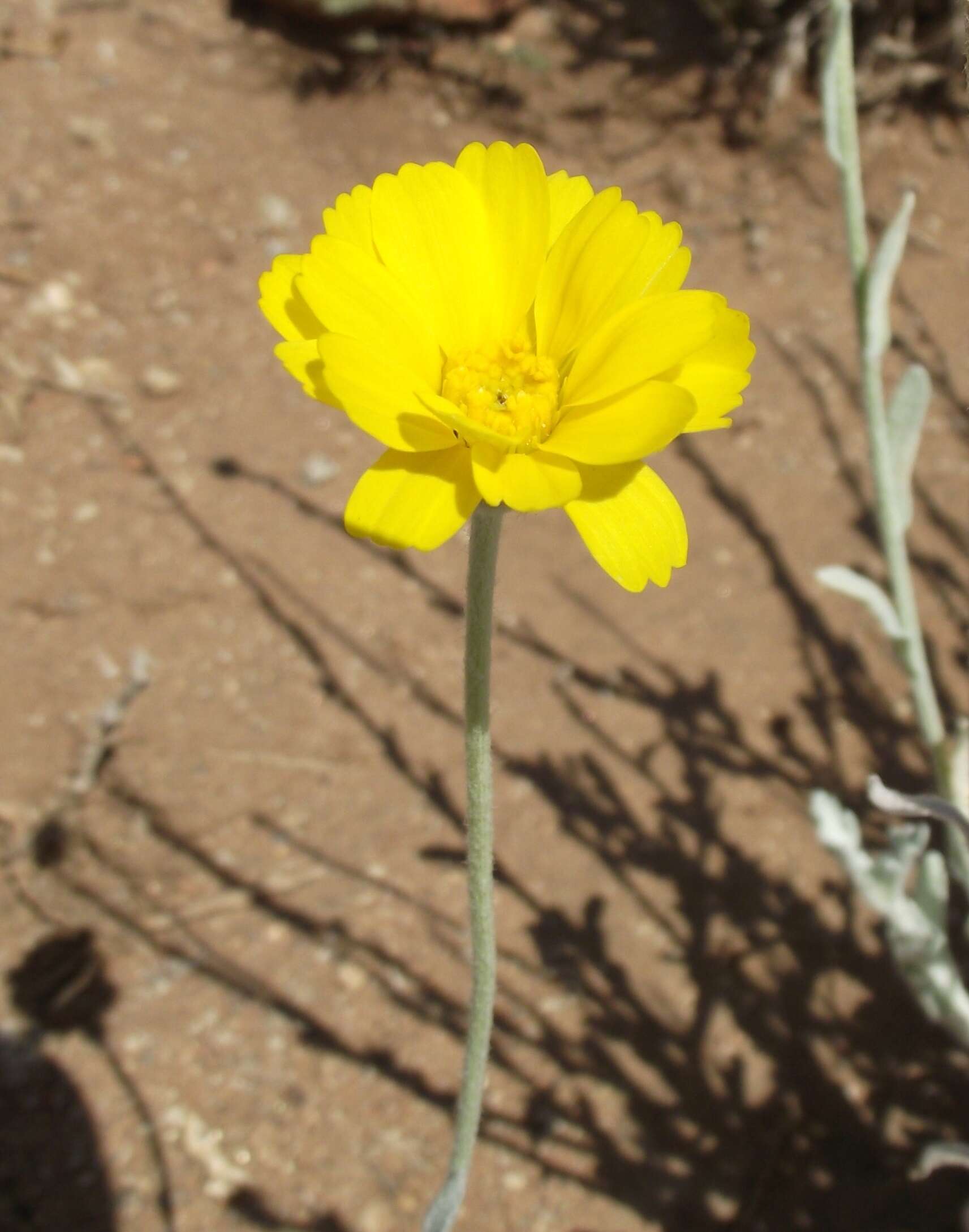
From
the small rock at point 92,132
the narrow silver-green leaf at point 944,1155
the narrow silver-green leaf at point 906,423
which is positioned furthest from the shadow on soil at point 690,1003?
the small rock at point 92,132

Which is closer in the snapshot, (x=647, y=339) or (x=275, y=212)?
(x=647, y=339)

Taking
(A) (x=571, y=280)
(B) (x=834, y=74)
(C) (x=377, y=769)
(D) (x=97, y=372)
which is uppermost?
(B) (x=834, y=74)

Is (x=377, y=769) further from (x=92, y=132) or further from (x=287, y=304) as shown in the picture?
(x=92, y=132)

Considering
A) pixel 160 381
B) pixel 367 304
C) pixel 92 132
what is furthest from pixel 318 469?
pixel 367 304

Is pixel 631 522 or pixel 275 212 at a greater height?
pixel 631 522

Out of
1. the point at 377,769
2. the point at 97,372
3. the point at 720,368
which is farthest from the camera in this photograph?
the point at 97,372

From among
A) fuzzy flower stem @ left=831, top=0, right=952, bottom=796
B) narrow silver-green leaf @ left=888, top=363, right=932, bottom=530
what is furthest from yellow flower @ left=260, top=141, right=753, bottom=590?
narrow silver-green leaf @ left=888, top=363, right=932, bottom=530

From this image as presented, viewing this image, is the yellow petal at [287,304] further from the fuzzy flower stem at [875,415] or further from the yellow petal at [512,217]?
the fuzzy flower stem at [875,415]
